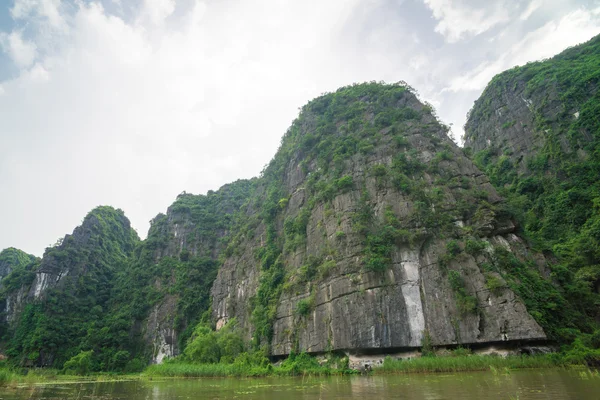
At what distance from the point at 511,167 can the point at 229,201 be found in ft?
181

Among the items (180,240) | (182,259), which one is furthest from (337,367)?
(180,240)

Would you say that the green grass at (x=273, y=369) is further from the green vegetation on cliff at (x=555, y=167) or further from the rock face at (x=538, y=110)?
the rock face at (x=538, y=110)

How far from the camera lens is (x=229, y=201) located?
79.9 m

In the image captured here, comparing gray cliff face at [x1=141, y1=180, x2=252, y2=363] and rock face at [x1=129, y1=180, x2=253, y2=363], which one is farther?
rock face at [x1=129, y1=180, x2=253, y2=363]

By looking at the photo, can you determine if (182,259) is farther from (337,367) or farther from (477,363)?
(477,363)

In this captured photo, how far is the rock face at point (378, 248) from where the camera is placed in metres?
25.7

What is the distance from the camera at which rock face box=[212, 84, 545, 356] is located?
84.2ft

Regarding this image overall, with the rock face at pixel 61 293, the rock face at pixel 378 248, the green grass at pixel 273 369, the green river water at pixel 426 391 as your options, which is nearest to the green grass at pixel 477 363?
the rock face at pixel 378 248

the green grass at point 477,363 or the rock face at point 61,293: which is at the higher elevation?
the rock face at point 61,293

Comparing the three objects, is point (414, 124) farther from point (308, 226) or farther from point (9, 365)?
point (9, 365)

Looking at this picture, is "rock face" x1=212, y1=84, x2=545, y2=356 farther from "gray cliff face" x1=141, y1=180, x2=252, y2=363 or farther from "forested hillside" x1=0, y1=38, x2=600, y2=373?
"gray cliff face" x1=141, y1=180, x2=252, y2=363

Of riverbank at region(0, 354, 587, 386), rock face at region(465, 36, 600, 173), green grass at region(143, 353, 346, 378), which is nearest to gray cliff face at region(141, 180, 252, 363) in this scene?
riverbank at region(0, 354, 587, 386)

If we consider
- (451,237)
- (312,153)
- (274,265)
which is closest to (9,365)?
(274,265)

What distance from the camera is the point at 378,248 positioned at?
30.3 meters
